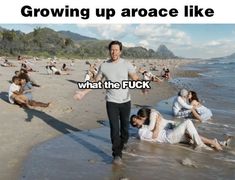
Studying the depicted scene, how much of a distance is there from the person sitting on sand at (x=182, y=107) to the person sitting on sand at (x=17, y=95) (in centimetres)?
467

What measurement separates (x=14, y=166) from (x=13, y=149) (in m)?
1.03

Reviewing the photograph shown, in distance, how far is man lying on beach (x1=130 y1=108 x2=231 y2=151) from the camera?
8156 millimetres

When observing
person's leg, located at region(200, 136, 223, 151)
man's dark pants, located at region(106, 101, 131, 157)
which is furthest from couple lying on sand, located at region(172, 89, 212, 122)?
man's dark pants, located at region(106, 101, 131, 157)

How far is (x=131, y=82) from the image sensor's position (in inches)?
269

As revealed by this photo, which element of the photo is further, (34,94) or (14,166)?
(34,94)

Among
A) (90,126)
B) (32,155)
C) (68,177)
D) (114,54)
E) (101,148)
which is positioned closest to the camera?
(68,177)

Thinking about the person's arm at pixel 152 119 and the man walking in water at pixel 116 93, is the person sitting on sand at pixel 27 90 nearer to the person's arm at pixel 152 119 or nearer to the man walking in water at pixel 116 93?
the person's arm at pixel 152 119

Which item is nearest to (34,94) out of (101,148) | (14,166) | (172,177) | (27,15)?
(27,15)

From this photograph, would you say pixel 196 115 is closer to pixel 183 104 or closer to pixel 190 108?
pixel 190 108

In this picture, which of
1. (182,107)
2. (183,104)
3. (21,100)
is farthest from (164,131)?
(21,100)

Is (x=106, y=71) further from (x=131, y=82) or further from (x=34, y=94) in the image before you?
(x=34, y=94)

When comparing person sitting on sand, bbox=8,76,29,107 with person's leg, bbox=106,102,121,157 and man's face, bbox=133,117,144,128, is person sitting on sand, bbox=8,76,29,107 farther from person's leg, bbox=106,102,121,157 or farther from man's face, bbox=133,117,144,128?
person's leg, bbox=106,102,121,157

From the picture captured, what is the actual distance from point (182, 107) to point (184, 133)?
383 centimetres

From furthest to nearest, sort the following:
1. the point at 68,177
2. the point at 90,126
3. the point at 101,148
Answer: the point at 90,126 < the point at 101,148 < the point at 68,177
